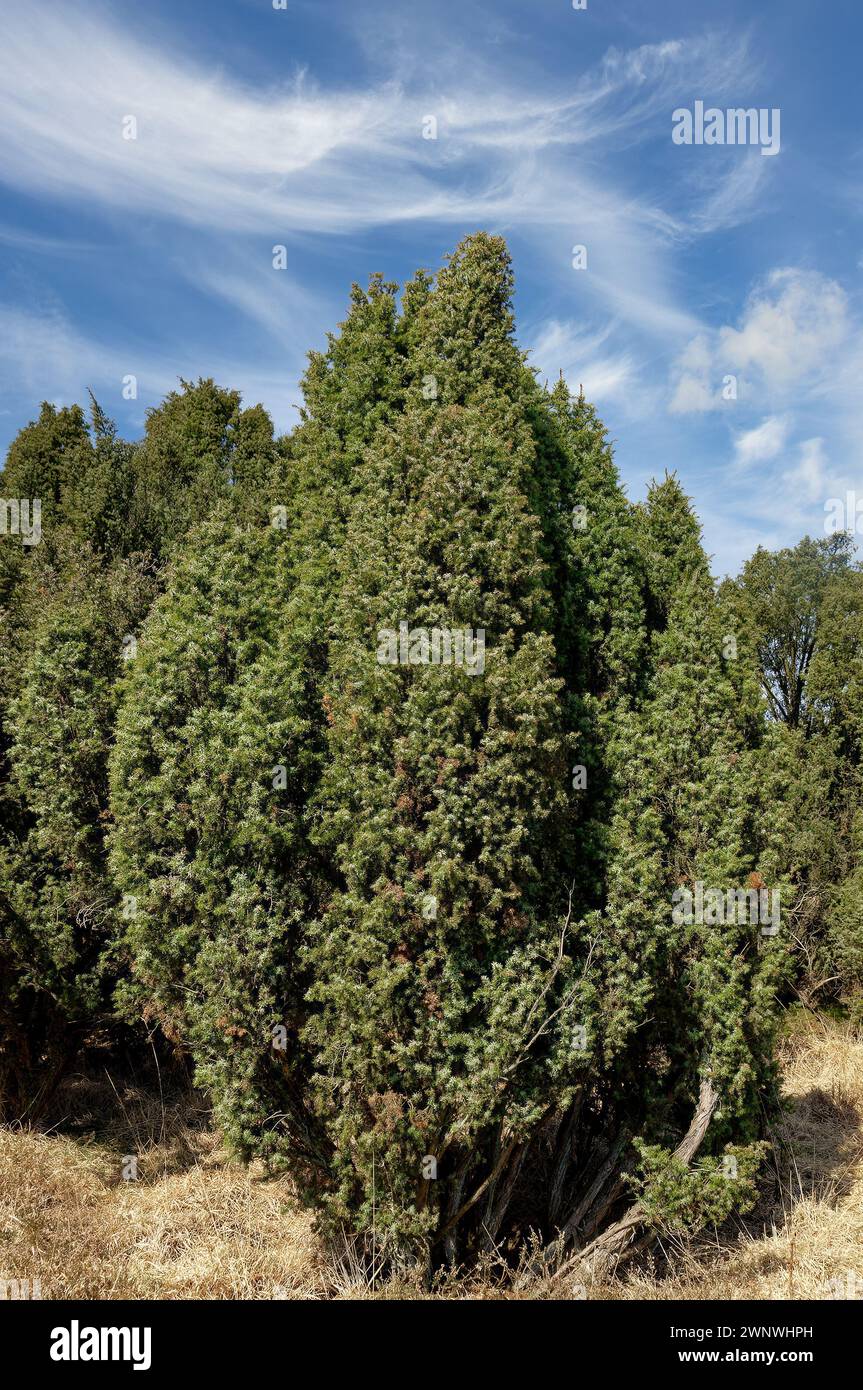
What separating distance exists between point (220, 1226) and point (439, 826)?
598 centimetres

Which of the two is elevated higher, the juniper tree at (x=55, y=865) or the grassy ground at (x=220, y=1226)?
the juniper tree at (x=55, y=865)

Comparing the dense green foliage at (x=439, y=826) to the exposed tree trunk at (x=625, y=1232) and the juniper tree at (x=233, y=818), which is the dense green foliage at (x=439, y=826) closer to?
the juniper tree at (x=233, y=818)

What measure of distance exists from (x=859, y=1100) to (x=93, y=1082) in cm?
1310

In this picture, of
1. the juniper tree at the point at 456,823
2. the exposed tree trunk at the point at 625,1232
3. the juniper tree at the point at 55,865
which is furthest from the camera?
the juniper tree at the point at 55,865

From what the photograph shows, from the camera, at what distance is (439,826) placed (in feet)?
28.1

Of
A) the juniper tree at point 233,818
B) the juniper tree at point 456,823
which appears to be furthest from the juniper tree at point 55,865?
the juniper tree at point 456,823

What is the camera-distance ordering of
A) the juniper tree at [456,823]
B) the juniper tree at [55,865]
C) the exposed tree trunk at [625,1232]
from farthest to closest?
the juniper tree at [55,865]
the exposed tree trunk at [625,1232]
the juniper tree at [456,823]

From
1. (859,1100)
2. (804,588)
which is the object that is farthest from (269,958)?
(804,588)

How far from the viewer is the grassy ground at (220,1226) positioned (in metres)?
8.89

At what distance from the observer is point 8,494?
3406cm

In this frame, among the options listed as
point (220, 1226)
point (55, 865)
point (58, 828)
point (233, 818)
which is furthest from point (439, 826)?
point (55, 865)

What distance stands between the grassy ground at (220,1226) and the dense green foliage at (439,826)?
2.30 ft

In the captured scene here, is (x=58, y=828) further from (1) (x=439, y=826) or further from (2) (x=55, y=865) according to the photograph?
(1) (x=439, y=826)

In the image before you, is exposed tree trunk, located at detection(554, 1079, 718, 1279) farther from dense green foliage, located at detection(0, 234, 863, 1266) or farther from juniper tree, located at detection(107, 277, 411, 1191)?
juniper tree, located at detection(107, 277, 411, 1191)
